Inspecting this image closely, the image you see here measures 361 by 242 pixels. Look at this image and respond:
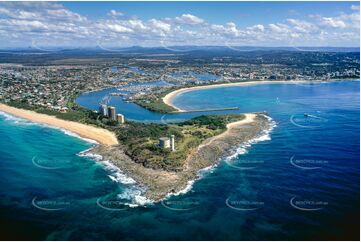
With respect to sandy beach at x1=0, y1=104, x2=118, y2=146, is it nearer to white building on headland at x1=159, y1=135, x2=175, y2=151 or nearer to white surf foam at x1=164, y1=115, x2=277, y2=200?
white building on headland at x1=159, y1=135, x2=175, y2=151

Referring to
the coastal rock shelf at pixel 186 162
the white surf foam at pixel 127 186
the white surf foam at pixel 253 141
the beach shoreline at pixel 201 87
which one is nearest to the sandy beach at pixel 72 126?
the coastal rock shelf at pixel 186 162

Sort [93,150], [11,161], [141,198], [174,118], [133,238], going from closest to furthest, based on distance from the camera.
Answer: [133,238] < [141,198] < [11,161] < [93,150] < [174,118]

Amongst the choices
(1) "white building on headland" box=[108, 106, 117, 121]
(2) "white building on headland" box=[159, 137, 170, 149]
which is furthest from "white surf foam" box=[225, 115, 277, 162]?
(1) "white building on headland" box=[108, 106, 117, 121]

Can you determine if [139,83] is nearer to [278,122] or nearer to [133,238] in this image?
[278,122]

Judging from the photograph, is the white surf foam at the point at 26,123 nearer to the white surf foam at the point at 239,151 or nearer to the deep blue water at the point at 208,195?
the deep blue water at the point at 208,195

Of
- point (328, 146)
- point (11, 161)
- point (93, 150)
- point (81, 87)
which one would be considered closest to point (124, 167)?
point (93, 150)

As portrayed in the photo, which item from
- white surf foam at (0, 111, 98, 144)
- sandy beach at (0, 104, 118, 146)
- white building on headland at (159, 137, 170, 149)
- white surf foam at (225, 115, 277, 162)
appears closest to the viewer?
white building on headland at (159, 137, 170, 149)
